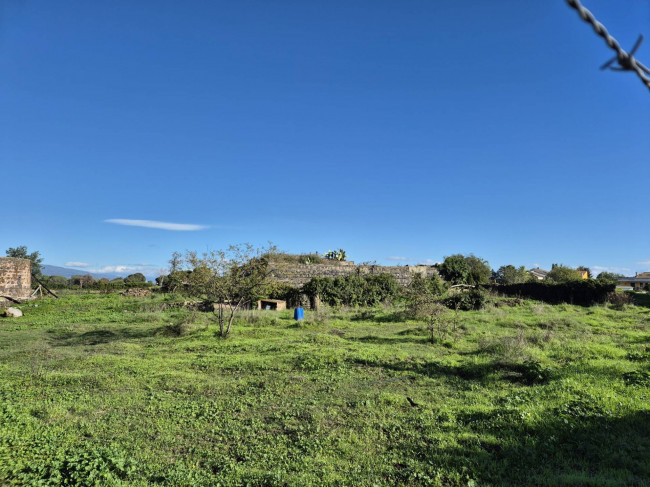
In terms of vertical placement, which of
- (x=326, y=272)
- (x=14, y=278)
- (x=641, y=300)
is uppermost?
(x=326, y=272)

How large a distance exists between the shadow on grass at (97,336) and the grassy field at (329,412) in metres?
0.33

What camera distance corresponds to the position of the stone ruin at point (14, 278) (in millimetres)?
23750

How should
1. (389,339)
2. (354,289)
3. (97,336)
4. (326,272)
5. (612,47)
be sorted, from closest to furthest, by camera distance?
(612,47)
(389,339)
(97,336)
(354,289)
(326,272)

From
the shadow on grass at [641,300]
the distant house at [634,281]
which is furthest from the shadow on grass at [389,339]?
the distant house at [634,281]

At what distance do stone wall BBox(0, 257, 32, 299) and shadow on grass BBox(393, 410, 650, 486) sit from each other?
87.9 ft

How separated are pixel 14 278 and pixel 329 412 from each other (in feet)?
86.2

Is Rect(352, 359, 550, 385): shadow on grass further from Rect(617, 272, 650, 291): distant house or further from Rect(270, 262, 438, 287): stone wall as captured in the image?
Rect(617, 272, 650, 291): distant house

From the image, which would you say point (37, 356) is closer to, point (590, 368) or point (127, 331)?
point (127, 331)

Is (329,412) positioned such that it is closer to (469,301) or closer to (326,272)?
(469,301)

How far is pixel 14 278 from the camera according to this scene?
79.7 feet

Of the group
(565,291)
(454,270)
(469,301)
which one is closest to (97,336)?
(469,301)

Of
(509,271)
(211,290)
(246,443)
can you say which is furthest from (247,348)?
(509,271)

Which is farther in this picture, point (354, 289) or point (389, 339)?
point (354, 289)

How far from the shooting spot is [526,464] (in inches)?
183
